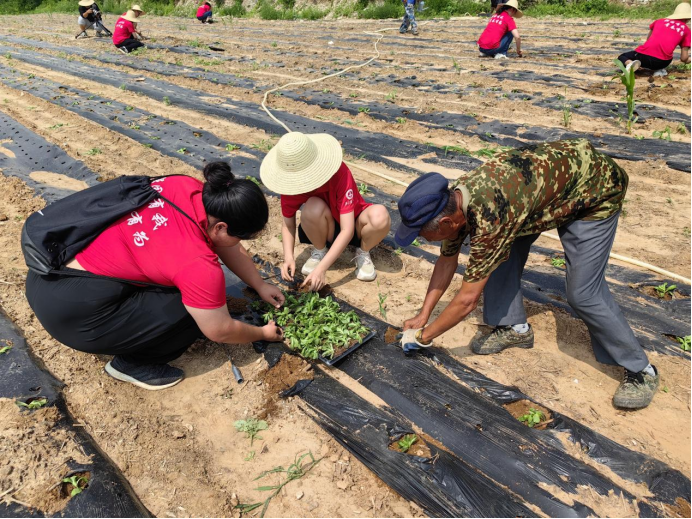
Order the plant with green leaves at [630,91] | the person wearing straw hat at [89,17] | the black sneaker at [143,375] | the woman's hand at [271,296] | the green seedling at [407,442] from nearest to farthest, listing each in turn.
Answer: the green seedling at [407,442] < the black sneaker at [143,375] < the woman's hand at [271,296] < the plant with green leaves at [630,91] < the person wearing straw hat at [89,17]

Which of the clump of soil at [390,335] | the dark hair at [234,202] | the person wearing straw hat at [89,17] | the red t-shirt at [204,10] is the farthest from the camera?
the red t-shirt at [204,10]

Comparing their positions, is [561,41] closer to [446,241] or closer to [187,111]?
[187,111]

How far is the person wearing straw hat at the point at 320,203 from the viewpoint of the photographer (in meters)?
2.76

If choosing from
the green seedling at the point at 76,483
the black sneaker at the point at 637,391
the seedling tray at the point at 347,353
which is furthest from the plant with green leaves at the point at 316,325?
the black sneaker at the point at 637,391

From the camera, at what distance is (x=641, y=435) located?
7.06ft

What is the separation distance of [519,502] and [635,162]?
13.7 feet

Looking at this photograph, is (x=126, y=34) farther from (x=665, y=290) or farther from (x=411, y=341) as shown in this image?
(x=665, y=290)

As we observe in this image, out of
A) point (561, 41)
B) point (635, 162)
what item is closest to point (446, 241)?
point (635, 162)

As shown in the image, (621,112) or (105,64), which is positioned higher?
(105,64)

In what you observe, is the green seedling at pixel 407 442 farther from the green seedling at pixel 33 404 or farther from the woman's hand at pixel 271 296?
the green seedling at pixel 33 404

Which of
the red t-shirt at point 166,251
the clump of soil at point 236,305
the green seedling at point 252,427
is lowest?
the green seedling at point 252,427

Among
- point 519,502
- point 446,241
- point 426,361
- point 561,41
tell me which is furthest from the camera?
point 561,41

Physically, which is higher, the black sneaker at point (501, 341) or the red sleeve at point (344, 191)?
the red sleeve at point (344, 191)

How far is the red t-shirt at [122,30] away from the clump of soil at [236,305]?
11591 mm
